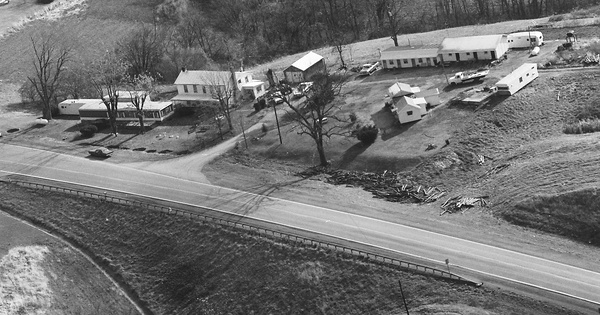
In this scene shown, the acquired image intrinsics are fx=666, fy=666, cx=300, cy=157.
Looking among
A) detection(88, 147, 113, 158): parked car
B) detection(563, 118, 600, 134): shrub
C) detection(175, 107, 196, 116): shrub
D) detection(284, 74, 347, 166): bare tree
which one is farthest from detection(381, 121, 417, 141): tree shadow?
detection(88, 147, 113, 158): parked car

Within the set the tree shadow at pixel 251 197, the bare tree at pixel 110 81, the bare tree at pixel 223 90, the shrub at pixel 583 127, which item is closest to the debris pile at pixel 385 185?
the tree shadow at pixel 251 197

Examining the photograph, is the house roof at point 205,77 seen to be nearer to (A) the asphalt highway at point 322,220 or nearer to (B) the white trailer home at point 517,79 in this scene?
(A) the asphalt highway at point 322,220

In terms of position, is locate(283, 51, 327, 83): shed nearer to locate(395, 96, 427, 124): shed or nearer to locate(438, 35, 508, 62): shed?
locate(438, 35, 508, 62): shed

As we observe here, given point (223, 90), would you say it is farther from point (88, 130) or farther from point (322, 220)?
point (322, 220)

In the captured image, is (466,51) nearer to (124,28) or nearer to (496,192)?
(496,192)

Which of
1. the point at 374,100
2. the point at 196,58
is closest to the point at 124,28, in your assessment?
the point at 196,58
